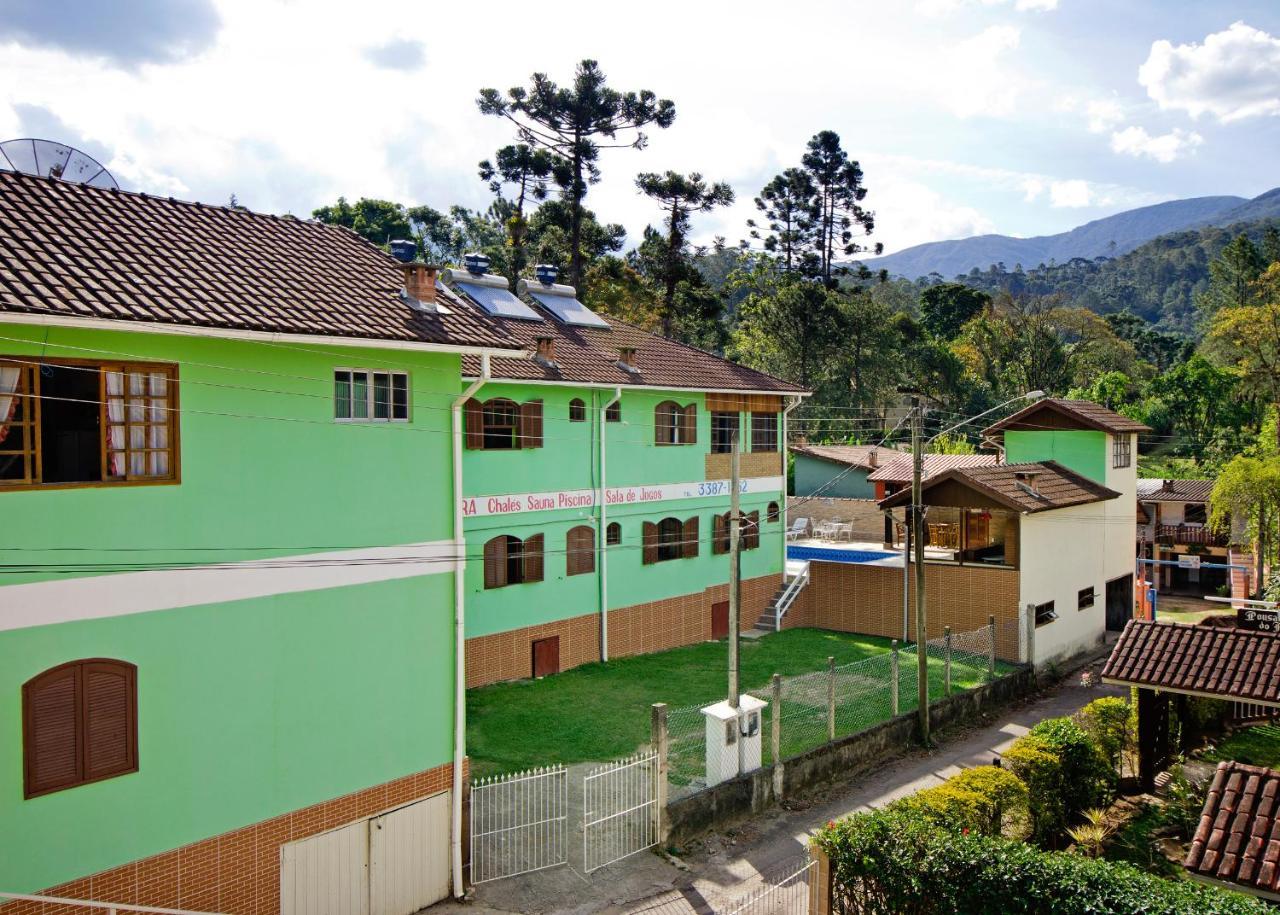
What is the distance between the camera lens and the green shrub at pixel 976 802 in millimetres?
13062

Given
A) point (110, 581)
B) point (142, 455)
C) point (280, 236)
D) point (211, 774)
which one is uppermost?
point (280, 236)

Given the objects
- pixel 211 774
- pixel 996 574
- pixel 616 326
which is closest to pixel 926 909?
pixel 211 774

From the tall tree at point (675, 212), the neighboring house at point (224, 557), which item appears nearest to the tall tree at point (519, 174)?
the tall tree at point (675, 212)

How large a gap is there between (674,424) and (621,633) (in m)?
5.31

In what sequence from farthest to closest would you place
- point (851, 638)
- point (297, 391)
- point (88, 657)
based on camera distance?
1. point (851, 638)
2. point (297, 391)
3. point (88, 657)

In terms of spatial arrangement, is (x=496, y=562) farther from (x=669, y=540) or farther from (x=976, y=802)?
(x=976, y=802)

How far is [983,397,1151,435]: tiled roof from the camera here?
2911cm

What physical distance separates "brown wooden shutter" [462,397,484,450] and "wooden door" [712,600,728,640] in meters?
9.09

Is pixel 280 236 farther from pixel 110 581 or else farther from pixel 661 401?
pixel 661 401

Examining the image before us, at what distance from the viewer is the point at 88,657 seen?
9.65 metres

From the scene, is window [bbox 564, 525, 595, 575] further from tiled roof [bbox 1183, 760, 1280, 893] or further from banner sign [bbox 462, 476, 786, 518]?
tiled roof [bbox 1183, 760, 1280, 893]

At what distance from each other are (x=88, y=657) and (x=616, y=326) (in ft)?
62.6

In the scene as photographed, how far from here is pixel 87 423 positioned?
9797 mm

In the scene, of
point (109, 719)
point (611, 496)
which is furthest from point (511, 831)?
point (611, 496)
